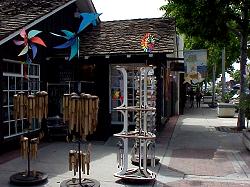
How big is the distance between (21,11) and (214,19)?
7.67 meters

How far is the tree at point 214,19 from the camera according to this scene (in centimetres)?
1512

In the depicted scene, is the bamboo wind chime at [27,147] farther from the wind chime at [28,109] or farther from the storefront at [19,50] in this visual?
the storefront at [19,50]

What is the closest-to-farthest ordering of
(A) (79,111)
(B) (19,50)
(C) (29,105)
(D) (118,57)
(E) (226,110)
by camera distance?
(A) (79,111) → (C) (29,105) → (B) (19,50) → (D) (118,57) → (E) (226,110)

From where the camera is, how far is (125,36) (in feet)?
46.9

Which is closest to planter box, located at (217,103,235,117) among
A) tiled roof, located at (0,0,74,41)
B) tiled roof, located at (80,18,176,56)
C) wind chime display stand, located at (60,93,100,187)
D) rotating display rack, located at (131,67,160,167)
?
tiled roof, located at (80,18,176,56)

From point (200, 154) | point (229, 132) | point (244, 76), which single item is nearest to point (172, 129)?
point (229, 132)

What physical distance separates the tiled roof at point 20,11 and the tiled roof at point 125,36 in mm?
1873

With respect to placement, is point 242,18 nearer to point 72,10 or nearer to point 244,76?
point 244,76

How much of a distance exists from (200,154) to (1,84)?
19.8 feet

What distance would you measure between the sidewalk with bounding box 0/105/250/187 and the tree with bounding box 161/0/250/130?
3948 millimetres

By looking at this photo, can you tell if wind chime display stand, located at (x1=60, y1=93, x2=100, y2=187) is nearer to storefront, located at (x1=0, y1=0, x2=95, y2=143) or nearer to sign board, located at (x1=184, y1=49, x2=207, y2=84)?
storefront, located at (x1=0, y1=0, x2=95, y2=143)

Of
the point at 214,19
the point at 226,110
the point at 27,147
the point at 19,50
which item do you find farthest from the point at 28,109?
the point at 226,110

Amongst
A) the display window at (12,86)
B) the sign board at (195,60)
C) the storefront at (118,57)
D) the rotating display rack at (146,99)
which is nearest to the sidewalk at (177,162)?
the rotating display rack at (146,99)

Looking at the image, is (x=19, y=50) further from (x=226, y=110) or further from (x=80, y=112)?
(x=226, y=110)
